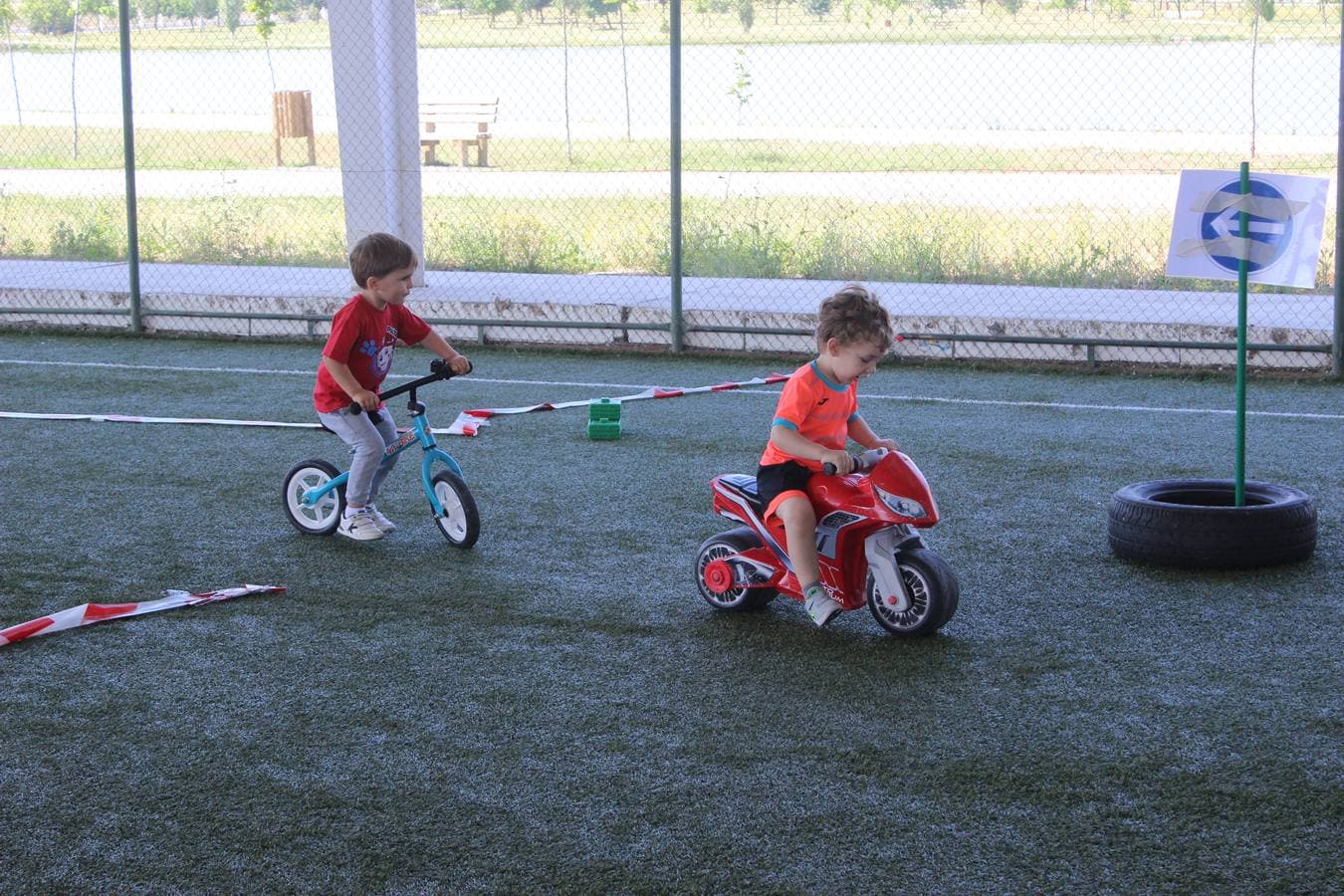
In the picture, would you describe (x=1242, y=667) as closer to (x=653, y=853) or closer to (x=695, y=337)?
(x=653, y=853)

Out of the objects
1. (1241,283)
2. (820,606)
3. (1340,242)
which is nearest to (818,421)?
(820,606)

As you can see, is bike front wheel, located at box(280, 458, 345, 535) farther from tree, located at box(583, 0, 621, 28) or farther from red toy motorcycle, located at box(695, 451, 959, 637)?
tree, located at box(583, 0, 621, 28)

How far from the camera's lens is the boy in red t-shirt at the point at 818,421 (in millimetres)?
4426

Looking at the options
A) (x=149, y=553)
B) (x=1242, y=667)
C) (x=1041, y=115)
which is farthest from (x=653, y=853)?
(x=1041, y=115)

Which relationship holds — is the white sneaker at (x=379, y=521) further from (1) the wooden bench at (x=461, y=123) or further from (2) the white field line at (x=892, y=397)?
(1) the wooden bench at (x=461, y=123)

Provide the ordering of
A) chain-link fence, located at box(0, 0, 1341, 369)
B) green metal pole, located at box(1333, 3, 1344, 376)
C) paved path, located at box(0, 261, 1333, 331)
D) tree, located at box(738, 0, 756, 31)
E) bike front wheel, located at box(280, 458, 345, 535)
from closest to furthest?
bike front wheel, located at box(280, 458, 345, 535) → green metal pole, located at box(1333, 3, 1344, 376) → chain-link fence, located at box(0, 0, 1341, 369) → paved path, located at box(0, 261, 1333, 331) → tree, located at box(738, 0, 756, 31)

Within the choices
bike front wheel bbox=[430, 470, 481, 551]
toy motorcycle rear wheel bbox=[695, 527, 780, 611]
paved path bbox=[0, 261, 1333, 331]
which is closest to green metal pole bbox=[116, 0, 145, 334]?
paved path bbox=[0, 261, 1333, 331]

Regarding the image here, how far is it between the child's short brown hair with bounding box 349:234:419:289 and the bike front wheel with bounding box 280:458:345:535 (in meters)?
0.76

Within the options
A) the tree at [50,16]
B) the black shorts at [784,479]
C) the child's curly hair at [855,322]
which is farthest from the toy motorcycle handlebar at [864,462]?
the tree at [50,16]

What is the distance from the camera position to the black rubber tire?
5.11 metres

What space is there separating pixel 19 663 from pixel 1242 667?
3.44 meters

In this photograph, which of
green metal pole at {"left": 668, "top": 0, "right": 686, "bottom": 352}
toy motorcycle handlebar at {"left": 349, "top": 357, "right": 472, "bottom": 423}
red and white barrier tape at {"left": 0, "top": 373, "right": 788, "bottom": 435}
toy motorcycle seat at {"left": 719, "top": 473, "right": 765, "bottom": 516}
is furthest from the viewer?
green metal pole at {"left": 668, "top": 0, "right": 686, "bottom": 352}

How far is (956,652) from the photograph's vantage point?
4.43 meters

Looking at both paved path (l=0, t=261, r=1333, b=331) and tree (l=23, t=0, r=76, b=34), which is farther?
tree (l=23, t=0, r=76, b=34)
